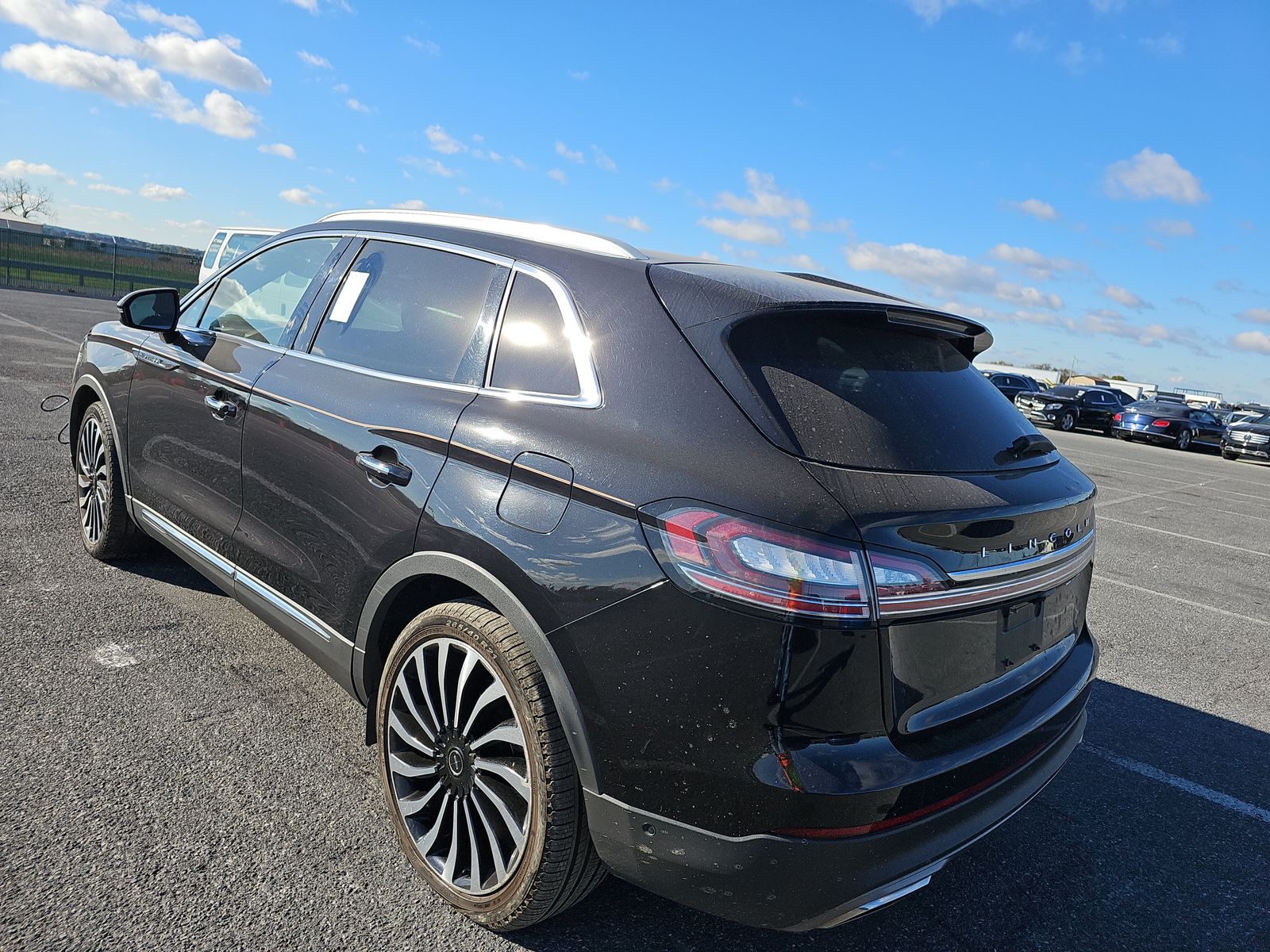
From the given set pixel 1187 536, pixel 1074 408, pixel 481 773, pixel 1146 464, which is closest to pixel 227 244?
pixel 1187 536

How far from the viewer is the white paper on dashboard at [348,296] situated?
315 cm

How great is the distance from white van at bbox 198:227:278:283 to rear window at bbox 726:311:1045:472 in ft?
53.0

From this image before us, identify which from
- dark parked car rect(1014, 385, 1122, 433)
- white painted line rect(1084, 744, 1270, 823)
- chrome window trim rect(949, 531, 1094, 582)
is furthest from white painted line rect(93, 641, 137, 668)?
dark parked car rect(1014, 385, 1122, 433)

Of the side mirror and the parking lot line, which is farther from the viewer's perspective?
the parking lot line

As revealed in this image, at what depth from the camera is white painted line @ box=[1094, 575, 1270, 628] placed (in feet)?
21.7

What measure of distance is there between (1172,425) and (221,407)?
32.6 metres

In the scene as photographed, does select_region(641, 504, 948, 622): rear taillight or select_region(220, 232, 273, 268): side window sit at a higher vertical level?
select_region(220, 232, 273, 268): side window

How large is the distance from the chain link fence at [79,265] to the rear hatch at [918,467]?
3329cm

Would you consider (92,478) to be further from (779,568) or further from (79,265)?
(79,265)

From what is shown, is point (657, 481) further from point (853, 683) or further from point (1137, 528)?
point (1137, 528)

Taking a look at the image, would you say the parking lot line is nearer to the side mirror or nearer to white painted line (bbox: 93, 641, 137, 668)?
the side mirror

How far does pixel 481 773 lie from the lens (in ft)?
7.73

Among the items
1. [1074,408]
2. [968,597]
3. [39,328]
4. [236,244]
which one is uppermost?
[236,244]

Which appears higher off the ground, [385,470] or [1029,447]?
[1029,447]
